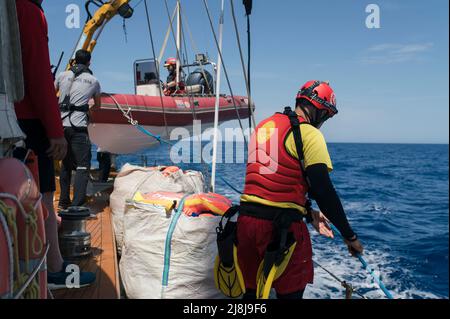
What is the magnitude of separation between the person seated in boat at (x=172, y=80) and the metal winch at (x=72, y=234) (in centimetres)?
725

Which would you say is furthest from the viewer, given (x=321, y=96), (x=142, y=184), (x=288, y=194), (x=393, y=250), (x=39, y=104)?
(x=393, y=250)

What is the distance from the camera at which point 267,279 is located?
5.87 ft

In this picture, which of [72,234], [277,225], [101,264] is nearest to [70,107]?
[72,234]

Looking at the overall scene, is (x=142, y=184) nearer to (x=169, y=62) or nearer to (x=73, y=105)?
(x=73, y=105)

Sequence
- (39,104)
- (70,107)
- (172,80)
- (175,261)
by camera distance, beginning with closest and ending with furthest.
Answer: (39,104) → (175,261) → (70,107) → (172,80)

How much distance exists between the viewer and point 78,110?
3795mm

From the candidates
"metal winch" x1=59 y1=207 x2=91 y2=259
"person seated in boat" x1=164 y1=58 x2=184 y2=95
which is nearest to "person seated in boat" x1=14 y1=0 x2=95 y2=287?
"metal winch" x1=59 y1=207 x2=91 y2=259

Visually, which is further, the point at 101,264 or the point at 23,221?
the point at 101,264

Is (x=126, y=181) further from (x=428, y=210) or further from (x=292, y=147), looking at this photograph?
(x=428, y=210)

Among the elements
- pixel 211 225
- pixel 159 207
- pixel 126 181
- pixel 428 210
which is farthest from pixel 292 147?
pixel 428 210

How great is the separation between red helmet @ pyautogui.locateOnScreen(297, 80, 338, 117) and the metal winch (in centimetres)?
183

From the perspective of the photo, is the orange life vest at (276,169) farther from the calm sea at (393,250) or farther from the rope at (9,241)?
the calm sea at (393,250)

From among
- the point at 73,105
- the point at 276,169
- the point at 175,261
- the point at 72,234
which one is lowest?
the point at 175,261

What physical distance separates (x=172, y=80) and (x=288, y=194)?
925 cm
